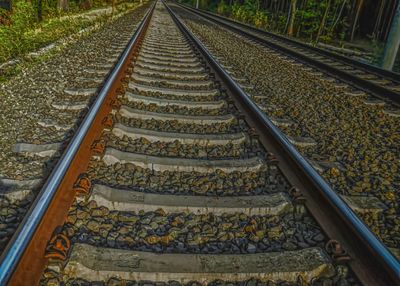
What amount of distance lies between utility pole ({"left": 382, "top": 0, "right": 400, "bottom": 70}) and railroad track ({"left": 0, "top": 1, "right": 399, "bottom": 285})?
243 inches

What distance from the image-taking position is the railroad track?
5.28 feet

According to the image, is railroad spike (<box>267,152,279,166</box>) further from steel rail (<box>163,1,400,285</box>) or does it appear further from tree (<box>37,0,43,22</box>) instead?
tree (<box>37,0,43,22</box>)

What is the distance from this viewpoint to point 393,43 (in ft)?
26.0

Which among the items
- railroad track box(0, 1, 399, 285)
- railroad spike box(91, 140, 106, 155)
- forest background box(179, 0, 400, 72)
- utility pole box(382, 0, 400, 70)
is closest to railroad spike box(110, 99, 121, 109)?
railroad track box(0, 1, 399, 285)

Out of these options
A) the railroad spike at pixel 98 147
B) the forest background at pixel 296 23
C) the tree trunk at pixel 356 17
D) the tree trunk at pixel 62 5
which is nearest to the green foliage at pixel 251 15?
the forest background at pixel 296 23

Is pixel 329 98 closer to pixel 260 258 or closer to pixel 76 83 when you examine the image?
pixel 76 83

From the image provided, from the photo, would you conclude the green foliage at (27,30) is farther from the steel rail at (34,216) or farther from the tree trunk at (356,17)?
the tree trunk at (356,17)

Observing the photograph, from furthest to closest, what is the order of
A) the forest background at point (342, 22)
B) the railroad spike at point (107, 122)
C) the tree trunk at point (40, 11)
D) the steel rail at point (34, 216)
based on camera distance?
the forest background at point (342, 22)
the tree trunk at point (40, 11)
the railroad spike at point (107, 122)
the steel rail at point (34, 216)

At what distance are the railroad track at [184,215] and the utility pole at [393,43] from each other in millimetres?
6160

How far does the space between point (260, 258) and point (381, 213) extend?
3.49 ft

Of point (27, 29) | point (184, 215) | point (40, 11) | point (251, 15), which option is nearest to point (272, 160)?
point (184, 215)

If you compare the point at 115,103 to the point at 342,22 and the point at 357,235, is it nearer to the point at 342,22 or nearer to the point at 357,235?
the point at 357,235

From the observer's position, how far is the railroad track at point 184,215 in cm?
161

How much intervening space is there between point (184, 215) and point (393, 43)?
306 inches
